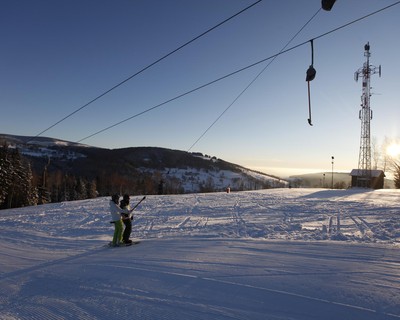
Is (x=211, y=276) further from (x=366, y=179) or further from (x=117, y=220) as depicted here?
(x=366, y=179)

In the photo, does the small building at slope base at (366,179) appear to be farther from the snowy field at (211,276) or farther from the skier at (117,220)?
the skier at (117,220)

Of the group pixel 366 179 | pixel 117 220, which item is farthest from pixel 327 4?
pixel 366 179

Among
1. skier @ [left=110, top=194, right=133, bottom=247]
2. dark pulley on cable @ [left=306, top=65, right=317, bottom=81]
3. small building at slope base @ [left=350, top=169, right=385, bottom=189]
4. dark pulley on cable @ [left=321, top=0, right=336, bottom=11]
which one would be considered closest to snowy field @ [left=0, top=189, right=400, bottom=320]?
skier @ [left=110, top=194, right=133, bottom=247]

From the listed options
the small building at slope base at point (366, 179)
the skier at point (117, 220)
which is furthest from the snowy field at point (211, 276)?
the small building at slope base at point (366, 179)

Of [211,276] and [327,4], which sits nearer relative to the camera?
[327,4]

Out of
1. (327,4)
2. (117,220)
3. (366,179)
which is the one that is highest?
(327,4)

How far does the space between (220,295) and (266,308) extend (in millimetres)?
839

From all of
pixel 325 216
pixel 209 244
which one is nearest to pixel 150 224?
pixel 209 244

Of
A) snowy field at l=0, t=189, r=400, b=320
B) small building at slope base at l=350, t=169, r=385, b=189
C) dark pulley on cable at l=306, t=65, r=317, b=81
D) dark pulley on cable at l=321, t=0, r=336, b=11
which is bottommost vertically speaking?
snowy field at l=0, t=189, r=400, b=320

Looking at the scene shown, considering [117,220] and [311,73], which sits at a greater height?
[311,73]

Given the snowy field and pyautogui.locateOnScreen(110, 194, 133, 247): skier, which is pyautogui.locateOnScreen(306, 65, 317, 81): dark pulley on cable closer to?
the snowy field

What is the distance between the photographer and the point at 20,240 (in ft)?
40.4

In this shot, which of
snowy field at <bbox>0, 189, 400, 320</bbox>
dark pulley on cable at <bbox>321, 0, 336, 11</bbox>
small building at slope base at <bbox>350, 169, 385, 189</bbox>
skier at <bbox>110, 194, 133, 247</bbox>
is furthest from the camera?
small building at slope base at <bbox>350, 169, 385, 189</bbox>

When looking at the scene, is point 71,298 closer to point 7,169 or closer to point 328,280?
point 328,280
